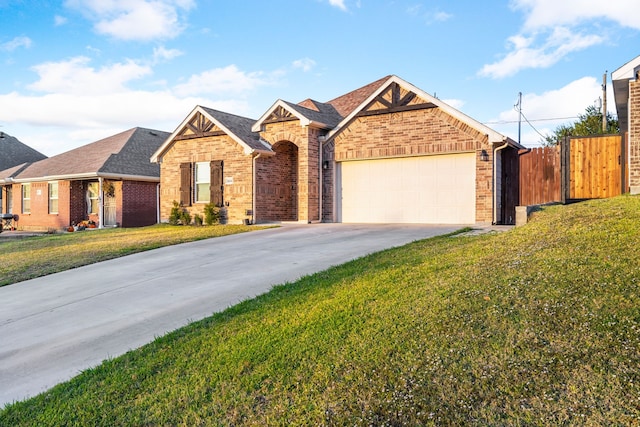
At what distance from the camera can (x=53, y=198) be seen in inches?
964

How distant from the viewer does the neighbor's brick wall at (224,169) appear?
58.3ft

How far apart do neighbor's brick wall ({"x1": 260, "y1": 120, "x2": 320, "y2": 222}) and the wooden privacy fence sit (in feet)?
24.9

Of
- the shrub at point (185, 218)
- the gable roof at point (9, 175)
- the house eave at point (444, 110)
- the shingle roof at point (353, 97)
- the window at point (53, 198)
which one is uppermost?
the shingle roof at point (353, 97)

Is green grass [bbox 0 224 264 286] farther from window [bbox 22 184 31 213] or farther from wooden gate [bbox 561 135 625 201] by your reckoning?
window [bbox 22 184 31 213]

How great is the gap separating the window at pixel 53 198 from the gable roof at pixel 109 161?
579 mm

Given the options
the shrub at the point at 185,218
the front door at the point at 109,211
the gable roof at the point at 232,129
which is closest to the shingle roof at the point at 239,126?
the gable roof at the point at 232,129

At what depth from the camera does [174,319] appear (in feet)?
19.6

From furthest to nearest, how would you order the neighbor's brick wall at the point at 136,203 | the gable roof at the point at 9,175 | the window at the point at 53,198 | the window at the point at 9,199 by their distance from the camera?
the window at the point at 9,199, the gable roof at the point at 9,175, the window at the point at 53,198, the neighbor's brick wall at the point at 136,203

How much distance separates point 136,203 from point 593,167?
1960 cm

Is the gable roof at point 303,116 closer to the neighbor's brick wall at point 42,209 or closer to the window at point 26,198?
the neighbor's brick wall at point 42,209

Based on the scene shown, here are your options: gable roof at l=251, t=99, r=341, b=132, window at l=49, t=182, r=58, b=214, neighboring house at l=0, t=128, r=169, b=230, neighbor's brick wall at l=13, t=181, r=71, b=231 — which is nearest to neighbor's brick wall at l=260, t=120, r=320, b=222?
gable roof at l=251, t=99, r=341, b=132

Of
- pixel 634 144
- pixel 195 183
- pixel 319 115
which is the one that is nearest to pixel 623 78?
pixel 634 144

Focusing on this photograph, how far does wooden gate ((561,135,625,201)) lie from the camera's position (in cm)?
1196

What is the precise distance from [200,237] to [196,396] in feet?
34.6
